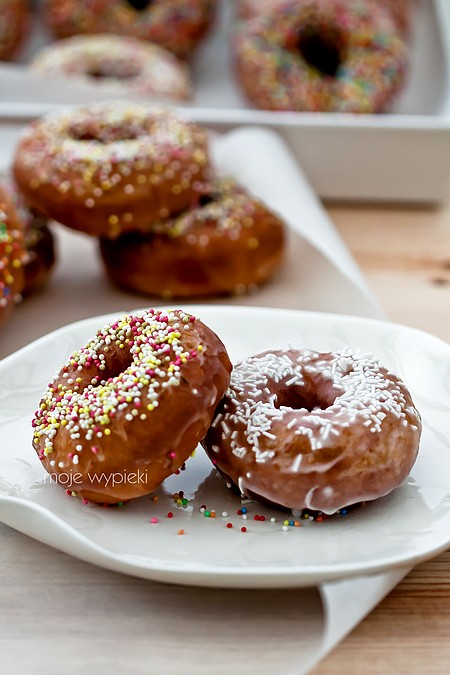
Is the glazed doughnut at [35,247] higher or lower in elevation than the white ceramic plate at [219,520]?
lower

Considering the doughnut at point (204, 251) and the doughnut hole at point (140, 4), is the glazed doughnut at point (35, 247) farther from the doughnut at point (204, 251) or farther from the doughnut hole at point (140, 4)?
the doughnut hole at point (140, 4)

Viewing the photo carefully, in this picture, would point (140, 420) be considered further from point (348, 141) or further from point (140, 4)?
point (140, 4)

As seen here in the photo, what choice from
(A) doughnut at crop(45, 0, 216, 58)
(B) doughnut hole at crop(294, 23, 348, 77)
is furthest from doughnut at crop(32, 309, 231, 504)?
(A) doughnut at crop(45, 0, 216, 58)

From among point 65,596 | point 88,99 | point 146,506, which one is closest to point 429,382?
point 146,506

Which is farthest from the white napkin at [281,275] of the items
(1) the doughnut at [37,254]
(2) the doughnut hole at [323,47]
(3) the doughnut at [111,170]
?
(2) the doughnut hole at [323,47]

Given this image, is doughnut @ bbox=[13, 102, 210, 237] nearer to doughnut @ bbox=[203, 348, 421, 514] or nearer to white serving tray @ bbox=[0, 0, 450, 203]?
white serving tray @ bbox=[0, 0, 450, 203]

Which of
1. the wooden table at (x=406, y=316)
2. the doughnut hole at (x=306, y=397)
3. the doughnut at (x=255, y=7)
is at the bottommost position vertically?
the wooden table at (x=406, y=316)
